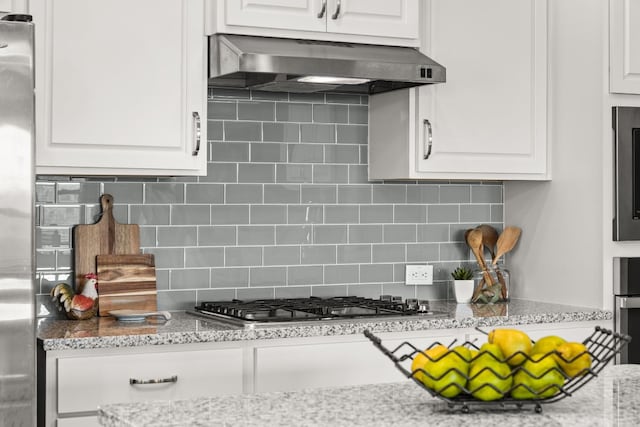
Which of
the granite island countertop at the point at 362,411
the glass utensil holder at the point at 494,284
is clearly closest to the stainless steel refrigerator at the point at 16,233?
the granite island countertop at the point at 362,411

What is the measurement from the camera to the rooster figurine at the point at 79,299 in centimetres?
333

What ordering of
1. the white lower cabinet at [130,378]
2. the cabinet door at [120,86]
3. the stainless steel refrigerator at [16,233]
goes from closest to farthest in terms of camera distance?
the stainless steel refrigerator at [16,233] → the white lower cabinet at [130,378] → the cabinet door at [120,86]

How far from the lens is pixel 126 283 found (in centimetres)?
351

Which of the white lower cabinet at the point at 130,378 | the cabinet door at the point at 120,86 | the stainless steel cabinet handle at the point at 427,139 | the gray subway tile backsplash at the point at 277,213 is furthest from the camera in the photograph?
the stainless steel cabinet handle at the point at 427,139

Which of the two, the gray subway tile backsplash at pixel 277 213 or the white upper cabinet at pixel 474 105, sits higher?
the white upper cabinet at pixel 474 105

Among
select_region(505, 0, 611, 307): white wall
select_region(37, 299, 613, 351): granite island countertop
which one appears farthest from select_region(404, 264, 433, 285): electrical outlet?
select_region(505, 0, 611, 307): white wall

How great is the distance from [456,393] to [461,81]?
235cm

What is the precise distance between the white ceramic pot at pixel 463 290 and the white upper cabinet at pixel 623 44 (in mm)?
970

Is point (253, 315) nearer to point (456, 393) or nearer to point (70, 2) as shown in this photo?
point (70, 2)

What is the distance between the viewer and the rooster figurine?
3.33 metres

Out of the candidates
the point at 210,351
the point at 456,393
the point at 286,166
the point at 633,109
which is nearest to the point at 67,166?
the point at 210,351

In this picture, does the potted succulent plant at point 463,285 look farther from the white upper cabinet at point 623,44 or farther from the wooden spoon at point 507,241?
the white upper cabinet at point 623,44

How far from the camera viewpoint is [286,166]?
389cm

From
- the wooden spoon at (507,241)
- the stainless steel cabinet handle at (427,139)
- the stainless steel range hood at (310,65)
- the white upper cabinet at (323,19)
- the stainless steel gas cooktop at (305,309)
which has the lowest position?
the stainless steel gas cooktop at (305,309)
